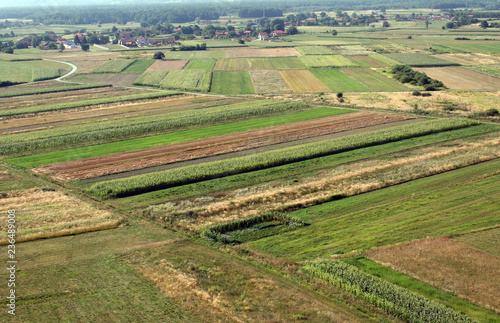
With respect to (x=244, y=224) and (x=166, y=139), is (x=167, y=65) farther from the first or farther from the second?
(x=244, y=224)

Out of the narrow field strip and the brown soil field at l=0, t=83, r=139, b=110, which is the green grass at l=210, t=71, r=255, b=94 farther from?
the brown soil field at l=0, t=83, r=139, b=110

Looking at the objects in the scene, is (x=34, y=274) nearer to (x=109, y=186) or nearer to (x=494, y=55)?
(x=109, y=186)

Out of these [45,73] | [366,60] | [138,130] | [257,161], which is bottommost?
[257,161]

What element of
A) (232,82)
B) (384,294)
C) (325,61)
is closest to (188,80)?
(232,82)

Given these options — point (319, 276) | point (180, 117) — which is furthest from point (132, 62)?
point (319, 276)

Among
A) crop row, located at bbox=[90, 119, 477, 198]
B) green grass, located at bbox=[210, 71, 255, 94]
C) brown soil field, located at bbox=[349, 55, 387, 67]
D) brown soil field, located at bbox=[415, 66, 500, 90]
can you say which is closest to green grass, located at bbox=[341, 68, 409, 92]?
brown soil field, located at bbox=[349, 55, 387, 67]

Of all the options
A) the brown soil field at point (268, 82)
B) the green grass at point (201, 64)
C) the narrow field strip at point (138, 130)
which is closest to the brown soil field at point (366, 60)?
the brown soil field at point (268, 82)
